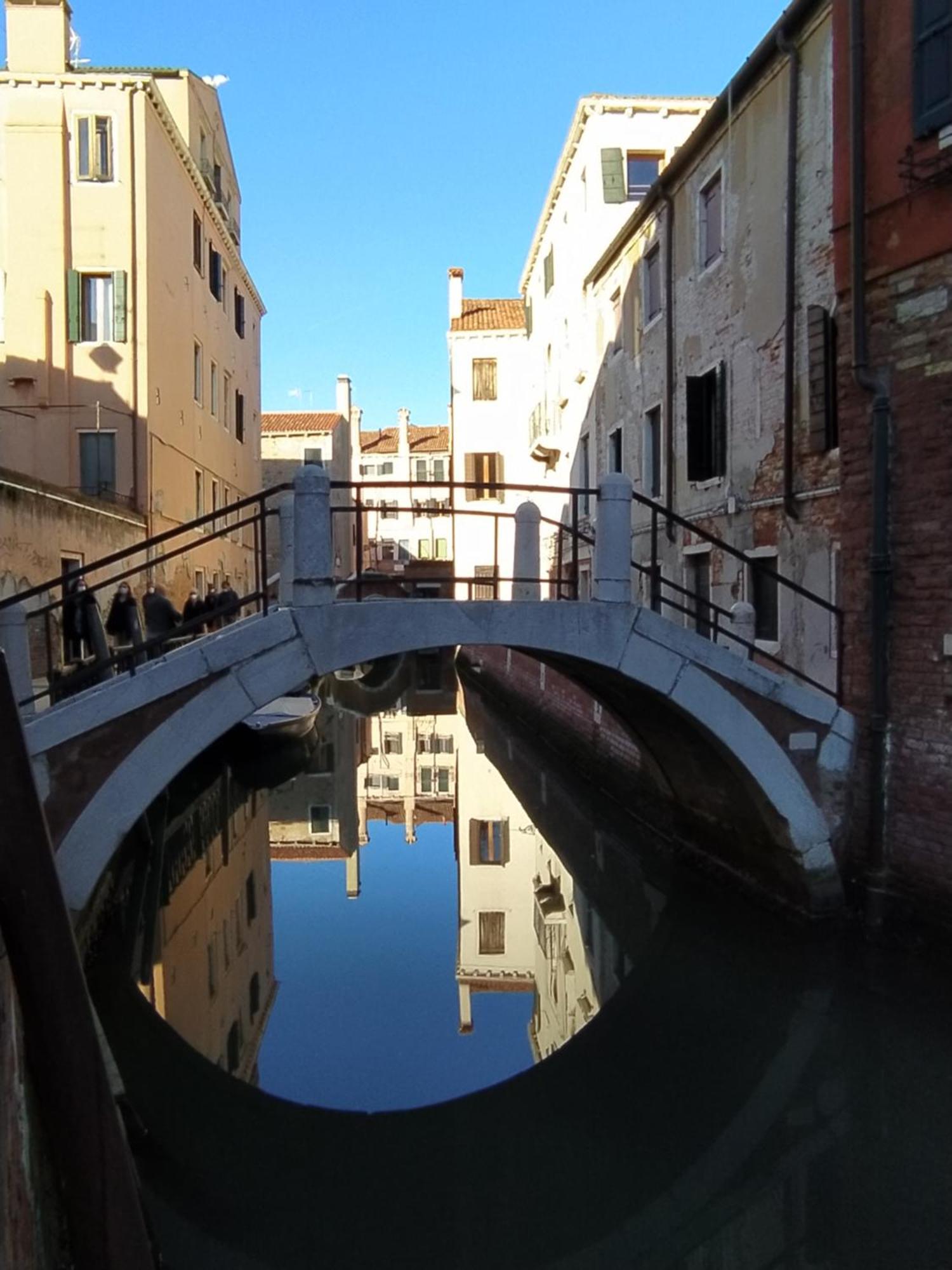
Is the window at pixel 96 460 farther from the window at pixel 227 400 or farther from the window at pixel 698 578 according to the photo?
the window at pixel 698 578

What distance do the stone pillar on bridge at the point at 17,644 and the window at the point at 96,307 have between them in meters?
12.8

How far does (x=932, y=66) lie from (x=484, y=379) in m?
26.9

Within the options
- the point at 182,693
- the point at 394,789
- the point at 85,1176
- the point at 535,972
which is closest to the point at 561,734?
the point at 394,789

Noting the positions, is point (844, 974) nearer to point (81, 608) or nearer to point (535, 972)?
point (535, 972)

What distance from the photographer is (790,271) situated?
34.8 feet

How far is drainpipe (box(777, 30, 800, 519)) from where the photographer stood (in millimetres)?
10391

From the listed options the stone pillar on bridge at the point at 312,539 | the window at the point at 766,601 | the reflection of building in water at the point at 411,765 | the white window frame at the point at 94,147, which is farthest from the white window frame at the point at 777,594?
the white window frame at the point at 94,147

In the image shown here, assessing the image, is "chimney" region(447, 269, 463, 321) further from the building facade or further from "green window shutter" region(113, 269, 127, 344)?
the building facade

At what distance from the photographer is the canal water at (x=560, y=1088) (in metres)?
5.57

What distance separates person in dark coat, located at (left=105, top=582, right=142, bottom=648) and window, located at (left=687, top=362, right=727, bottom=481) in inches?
267

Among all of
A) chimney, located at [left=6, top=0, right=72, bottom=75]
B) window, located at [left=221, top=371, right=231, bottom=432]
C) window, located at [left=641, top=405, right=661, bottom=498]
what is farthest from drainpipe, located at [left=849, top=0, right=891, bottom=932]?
window, located at [left=221, top=371, right=231, bottom=432]

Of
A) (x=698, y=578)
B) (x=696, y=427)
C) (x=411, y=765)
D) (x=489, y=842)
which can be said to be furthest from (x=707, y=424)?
(x=411, y=765)

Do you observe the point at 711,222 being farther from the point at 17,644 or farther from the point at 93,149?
the point at 93,149

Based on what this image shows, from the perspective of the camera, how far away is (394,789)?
19766 mm
